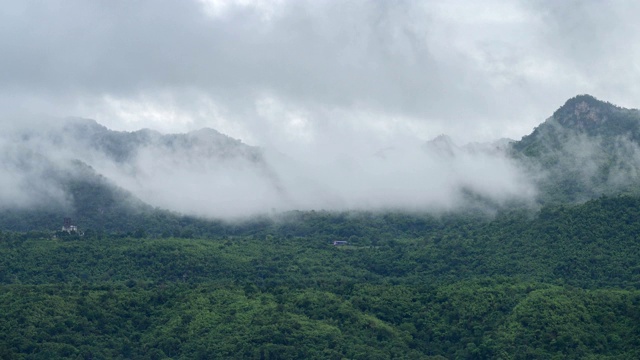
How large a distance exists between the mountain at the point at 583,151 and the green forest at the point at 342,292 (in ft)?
25.6

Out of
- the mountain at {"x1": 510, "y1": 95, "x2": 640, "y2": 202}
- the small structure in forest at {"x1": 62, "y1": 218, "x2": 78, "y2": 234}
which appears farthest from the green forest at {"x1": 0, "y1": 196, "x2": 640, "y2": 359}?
the mountain at {"x1": 510, "y1": 95, "x2": 640, "y2": 202}

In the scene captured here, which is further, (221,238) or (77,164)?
(77,164)

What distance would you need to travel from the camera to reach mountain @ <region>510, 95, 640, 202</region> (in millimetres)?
94625

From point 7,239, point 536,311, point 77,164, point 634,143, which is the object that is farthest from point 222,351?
point 77,164

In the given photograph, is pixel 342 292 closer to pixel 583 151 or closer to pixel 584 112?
pixel 583 151

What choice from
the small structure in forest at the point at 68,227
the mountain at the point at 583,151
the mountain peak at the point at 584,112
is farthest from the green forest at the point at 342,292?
the mountain peak at the point at 584,112

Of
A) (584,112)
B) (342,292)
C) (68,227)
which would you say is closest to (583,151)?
(584,112)

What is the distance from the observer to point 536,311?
66.8m

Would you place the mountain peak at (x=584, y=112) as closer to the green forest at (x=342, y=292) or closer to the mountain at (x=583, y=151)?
the mountain at (x=583, y=151)

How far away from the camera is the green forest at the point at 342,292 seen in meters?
65.6

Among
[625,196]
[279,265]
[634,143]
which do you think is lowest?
[279,265]

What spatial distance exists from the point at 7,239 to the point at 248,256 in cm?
1775

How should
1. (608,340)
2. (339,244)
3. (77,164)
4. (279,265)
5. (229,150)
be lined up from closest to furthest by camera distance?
1. (608,340)
2. (279,265)
3. (339,244)
4. (77,164)
5. (229,150)

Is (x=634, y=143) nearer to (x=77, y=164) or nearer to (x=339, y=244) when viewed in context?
(x=339, y=244)
